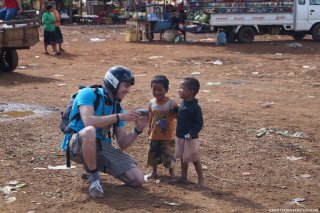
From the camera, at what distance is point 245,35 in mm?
21781

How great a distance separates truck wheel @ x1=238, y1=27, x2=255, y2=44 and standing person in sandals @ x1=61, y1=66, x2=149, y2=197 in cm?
1650

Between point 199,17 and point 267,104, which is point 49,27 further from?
point 267,104

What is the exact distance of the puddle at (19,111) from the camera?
29.1ft

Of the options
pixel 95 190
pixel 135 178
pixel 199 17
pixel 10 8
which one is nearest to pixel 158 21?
pixel 199 17

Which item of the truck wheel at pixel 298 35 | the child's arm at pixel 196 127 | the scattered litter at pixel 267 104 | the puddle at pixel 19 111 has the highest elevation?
the child's arm at pixel 196 127

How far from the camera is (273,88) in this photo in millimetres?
11766

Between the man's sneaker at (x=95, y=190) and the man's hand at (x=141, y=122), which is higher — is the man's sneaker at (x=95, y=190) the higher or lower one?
the lower one

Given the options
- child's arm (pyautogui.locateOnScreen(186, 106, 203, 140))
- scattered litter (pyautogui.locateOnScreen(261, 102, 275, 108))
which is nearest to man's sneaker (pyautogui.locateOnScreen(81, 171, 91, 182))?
child's arm (pyautogui.locateOnScreen(186, 106, 203, 140))

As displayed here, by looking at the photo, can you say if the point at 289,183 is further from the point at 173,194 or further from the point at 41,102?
the point at 41,102

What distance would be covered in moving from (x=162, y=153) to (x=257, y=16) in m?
16.2

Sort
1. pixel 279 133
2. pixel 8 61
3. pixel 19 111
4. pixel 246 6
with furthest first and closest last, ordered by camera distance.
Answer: pixel 246 6
pixel 8 61
pixel 19 111
pixel 279 133

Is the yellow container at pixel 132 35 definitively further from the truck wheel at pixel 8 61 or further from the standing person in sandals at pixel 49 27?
the truck wheel at pixel 8 61

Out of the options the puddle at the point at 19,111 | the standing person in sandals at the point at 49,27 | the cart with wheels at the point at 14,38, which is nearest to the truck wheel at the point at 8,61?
the cart with wheels at the point at 14,38

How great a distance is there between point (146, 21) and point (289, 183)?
1720cm
